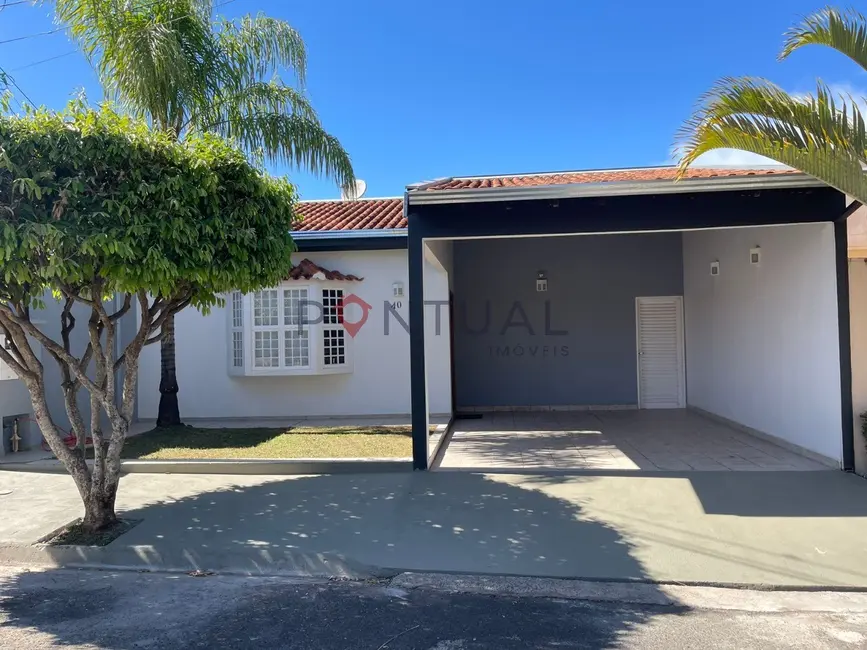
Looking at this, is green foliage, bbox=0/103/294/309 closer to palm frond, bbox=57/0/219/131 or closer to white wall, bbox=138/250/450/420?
palm frond, bbox=57/0/219/131

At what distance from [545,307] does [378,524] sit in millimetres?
7462

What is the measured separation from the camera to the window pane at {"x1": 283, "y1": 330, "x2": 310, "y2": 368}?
35.7ft

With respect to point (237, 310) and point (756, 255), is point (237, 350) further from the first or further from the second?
point (756, 255)

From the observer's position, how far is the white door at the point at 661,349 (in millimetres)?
12078

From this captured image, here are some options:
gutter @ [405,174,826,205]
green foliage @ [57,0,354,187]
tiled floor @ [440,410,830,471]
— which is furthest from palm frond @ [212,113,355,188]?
tiled floor @ [440,410,830,471]

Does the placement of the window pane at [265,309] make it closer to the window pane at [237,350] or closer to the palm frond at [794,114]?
the window pane at [237,350]

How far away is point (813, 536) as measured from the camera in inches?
198

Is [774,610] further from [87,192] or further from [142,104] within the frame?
[142,104]

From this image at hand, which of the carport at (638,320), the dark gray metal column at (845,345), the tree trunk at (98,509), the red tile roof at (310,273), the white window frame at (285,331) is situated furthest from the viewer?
the white window frame at (285,331)

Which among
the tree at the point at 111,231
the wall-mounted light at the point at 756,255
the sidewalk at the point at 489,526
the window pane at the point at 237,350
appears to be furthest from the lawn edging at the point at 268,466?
the wall-mounted light at the point at 756,255

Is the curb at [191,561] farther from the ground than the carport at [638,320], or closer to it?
closer to it

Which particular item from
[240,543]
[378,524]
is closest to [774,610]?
[378,524]

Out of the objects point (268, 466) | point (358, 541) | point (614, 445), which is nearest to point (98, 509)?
point (268, 466)

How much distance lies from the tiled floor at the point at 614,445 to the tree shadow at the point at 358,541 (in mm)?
1492
